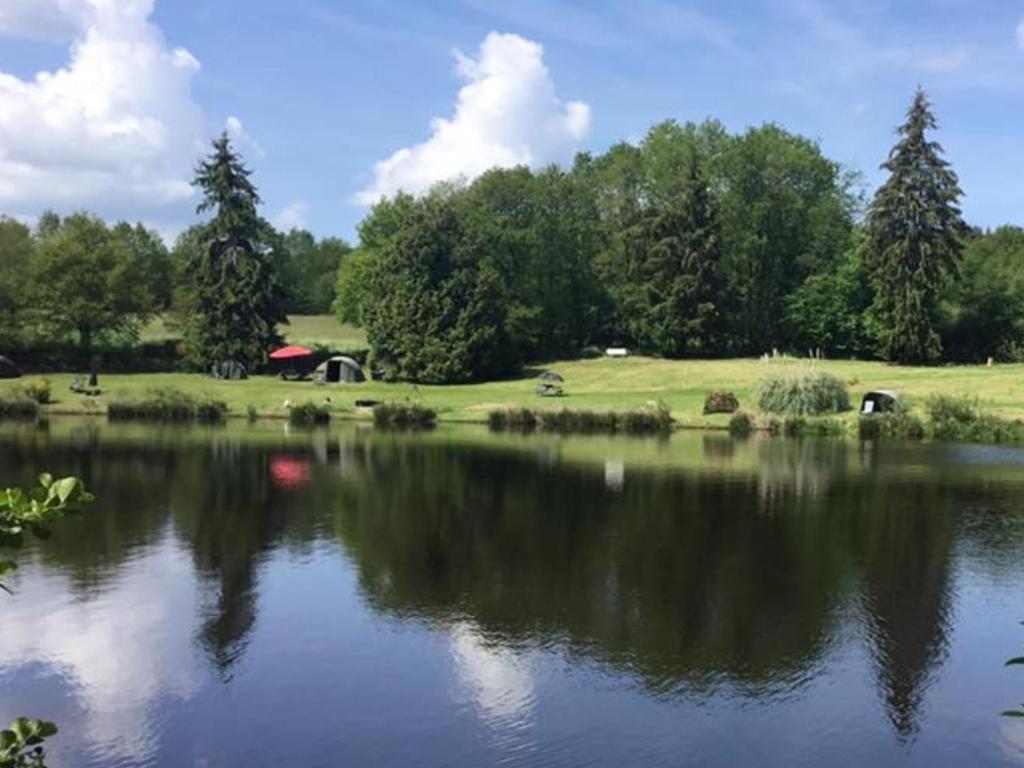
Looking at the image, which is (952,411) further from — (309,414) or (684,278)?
(309,414)

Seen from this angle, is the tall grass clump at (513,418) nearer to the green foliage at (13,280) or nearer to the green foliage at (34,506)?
the green foliage at (13,280)

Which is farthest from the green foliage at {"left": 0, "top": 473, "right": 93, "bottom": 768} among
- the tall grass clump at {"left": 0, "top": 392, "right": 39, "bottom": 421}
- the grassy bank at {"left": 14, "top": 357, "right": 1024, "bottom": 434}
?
the tall grass clump at {"left": 0, "top": 392, "right": 39, "bottom": 421}

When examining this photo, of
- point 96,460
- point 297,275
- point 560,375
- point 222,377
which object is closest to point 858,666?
point 96,460

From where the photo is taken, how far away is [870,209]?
72.4 m

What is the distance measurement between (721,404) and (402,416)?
16.5 m

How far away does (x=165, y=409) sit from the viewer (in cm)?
5372

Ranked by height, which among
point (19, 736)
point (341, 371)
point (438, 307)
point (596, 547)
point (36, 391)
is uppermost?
point (438, 307)

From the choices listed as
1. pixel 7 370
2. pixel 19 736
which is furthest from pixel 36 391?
pixel 19 736

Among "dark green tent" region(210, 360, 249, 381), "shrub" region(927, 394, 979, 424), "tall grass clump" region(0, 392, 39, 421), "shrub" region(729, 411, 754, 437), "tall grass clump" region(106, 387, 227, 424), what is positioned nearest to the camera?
"shrub" region(927, 394, 979, 424)

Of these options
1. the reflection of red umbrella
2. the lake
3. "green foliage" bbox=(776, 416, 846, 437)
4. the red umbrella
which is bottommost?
the lake

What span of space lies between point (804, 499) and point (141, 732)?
21.0 m

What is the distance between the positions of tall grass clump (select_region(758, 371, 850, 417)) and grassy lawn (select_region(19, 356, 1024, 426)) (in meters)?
1.10

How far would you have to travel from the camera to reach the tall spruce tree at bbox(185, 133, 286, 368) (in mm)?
71500

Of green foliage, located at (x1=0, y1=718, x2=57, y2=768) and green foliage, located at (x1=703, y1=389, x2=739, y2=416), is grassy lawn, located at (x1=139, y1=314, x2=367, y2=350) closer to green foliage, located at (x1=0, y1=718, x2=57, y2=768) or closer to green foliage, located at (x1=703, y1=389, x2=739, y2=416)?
green foliage, located at (x1=703, y1=389, x2=739, y2=416)
